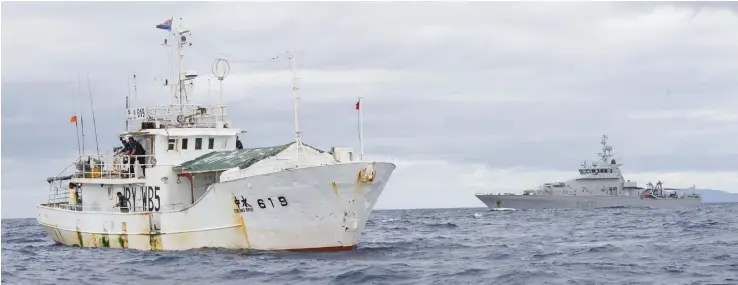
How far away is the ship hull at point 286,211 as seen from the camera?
111 feet

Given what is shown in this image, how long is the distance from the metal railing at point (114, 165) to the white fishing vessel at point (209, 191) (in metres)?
0.08

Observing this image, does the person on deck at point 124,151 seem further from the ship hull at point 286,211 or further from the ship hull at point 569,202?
the ship hull at point 569,202

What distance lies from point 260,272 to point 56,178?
78.7 feet

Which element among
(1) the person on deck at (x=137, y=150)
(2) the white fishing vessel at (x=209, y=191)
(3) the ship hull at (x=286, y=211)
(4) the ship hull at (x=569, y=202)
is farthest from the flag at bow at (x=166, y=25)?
(4) the ship hull at (x=569, y=202)

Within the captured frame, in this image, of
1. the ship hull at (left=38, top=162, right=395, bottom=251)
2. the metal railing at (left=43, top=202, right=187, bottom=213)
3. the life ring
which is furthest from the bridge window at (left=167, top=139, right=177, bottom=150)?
the ship hull at (left=38, top=162, right=395, bottom=251)

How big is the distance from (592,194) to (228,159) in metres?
77.4

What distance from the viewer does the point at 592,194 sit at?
10906 centimetres

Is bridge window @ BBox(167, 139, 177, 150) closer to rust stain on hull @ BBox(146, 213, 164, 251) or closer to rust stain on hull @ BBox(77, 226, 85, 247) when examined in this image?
rust stain on hull @ BBox(146, 213, 164, 251)

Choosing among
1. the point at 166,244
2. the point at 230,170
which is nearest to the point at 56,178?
the point at 166,244

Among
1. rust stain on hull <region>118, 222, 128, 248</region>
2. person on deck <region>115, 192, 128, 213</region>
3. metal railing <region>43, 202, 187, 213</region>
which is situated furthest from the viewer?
person on deck <region>115, 192, 128, 213</region>

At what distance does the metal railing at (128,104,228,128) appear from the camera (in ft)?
139

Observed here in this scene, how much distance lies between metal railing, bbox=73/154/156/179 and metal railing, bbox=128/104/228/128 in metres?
1.87

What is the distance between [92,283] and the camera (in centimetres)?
2841

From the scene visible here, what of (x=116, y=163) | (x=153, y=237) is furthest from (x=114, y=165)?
(x=153, y=237)
